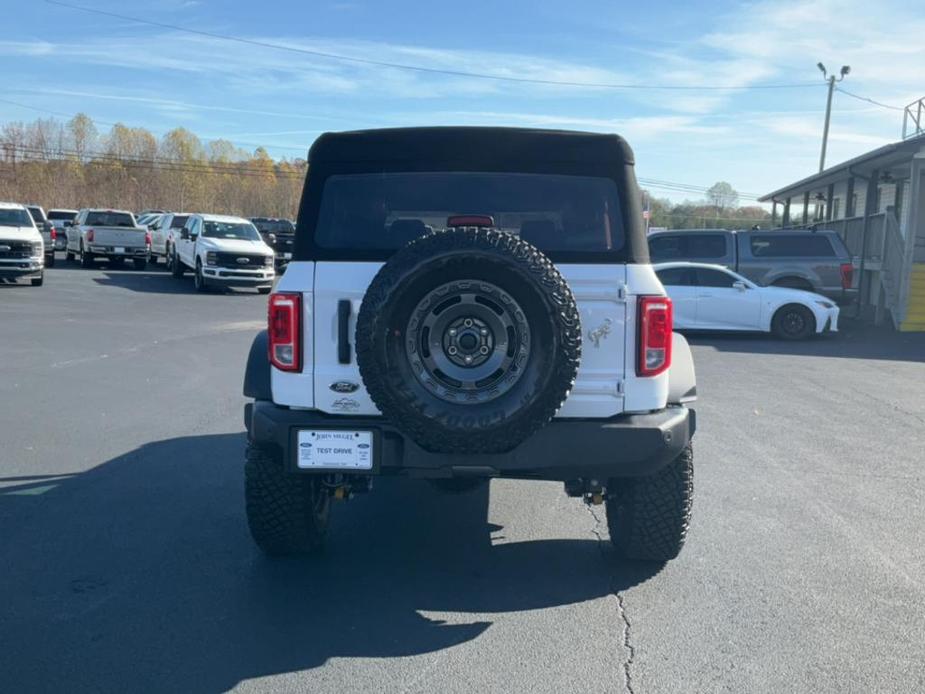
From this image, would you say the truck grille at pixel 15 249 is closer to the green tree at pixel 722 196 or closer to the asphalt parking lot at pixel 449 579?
the asphalt parking lot at pixel 449 579

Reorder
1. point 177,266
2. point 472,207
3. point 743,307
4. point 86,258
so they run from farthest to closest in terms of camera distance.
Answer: point 86,258, point 177,266, point 743,307, point 472,207

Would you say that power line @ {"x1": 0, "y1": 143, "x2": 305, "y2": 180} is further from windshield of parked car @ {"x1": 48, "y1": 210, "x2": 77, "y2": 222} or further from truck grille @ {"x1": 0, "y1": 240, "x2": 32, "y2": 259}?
truck grille @ {"x1": 0, "y1": 240, "x2": 32, "y2": 259}

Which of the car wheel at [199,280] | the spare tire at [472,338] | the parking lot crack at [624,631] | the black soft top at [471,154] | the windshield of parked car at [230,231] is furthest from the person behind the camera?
the windshield of parked car at [230,231]

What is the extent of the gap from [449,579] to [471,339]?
139 centimetres

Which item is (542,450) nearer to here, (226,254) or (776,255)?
(776,255)

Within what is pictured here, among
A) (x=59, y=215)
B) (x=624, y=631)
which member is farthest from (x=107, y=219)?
(x=624, y=631)

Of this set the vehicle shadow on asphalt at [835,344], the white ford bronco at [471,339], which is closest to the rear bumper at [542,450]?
the white ford bronco at [471,339]

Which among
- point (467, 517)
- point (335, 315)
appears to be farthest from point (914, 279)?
point (335, 315)

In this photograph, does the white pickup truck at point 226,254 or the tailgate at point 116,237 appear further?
the tailgate at point 116,237

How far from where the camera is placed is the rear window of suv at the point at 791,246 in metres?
19.3

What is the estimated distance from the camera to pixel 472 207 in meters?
4.95

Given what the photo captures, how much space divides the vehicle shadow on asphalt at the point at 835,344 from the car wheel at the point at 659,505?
36.5 ft

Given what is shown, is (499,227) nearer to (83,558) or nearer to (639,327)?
(639,327)

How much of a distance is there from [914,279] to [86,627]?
20.1m
